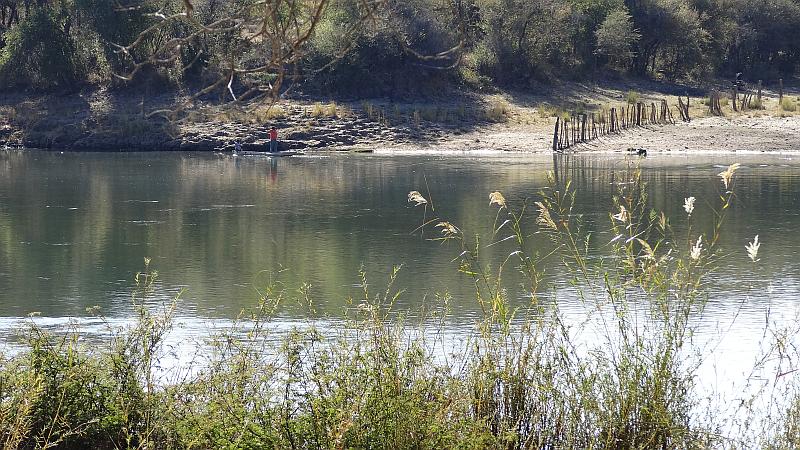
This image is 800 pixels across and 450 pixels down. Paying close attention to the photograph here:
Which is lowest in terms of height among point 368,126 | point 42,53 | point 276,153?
point 276,153

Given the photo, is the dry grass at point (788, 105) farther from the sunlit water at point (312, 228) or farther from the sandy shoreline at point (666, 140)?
the sunlit water at point (312, 228)

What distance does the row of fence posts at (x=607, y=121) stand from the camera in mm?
34688

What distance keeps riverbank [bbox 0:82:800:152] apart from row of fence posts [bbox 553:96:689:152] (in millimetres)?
411

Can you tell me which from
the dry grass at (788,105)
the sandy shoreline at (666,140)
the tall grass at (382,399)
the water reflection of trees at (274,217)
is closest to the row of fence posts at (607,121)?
the sandy shoreline at (666,140)

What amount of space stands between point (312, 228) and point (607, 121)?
2097cm

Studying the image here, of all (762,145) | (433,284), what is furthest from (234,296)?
(762,145)

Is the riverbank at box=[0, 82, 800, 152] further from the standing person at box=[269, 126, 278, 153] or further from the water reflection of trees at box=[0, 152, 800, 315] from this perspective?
the water reflection of trees at box=[0, 152, 800, 315]

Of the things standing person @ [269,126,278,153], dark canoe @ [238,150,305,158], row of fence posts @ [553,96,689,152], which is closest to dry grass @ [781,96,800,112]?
row of fence posts @ [553,96,689,152]

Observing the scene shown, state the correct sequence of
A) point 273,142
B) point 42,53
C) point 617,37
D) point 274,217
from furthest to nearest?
point 617,37 → point 42,53 → point 273,142 → point 274,217

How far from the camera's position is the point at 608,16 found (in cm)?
4494

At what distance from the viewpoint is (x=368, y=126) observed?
36.8m

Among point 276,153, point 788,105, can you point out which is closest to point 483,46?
point 276,153

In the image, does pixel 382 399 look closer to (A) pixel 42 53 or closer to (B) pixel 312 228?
(B) pixel 312 228

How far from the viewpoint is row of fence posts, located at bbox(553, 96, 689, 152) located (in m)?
34.7
